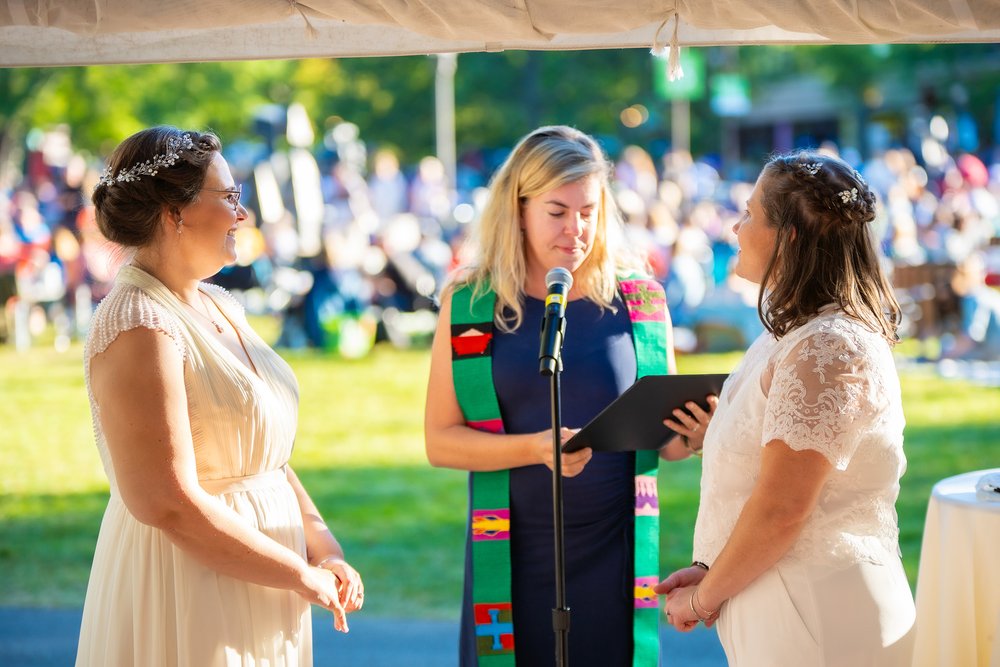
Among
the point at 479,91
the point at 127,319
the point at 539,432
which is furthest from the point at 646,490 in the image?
the point at 479,91

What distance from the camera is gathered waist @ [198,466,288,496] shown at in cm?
277

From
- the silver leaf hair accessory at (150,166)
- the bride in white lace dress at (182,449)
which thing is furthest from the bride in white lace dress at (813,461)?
the silver leaf hair accessory at (150,166)

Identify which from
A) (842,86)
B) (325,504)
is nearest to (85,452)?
(325,504)

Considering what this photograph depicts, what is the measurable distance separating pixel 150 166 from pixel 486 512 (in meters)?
1.54

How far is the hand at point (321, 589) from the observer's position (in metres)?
2.78

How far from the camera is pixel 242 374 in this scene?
9.21 ft

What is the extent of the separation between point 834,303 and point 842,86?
39.1m

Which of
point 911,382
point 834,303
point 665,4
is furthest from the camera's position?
point 911,382

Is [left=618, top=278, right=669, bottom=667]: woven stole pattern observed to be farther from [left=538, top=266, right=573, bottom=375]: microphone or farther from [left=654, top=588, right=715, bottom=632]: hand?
[left=538, top=266, right=573, bottom=375]: microphone

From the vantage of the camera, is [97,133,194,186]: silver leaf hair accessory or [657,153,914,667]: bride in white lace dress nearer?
[657,153,914,667]: bride in white lace dress

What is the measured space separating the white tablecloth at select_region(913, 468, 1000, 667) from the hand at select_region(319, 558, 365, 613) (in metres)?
1.61

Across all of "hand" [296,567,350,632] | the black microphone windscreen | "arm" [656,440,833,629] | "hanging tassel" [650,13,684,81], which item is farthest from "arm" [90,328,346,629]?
"hanging tassel" [650,13,684,81]

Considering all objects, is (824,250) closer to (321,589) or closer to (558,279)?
(558,279)

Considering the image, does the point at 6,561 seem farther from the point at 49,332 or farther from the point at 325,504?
the point at 49,332
